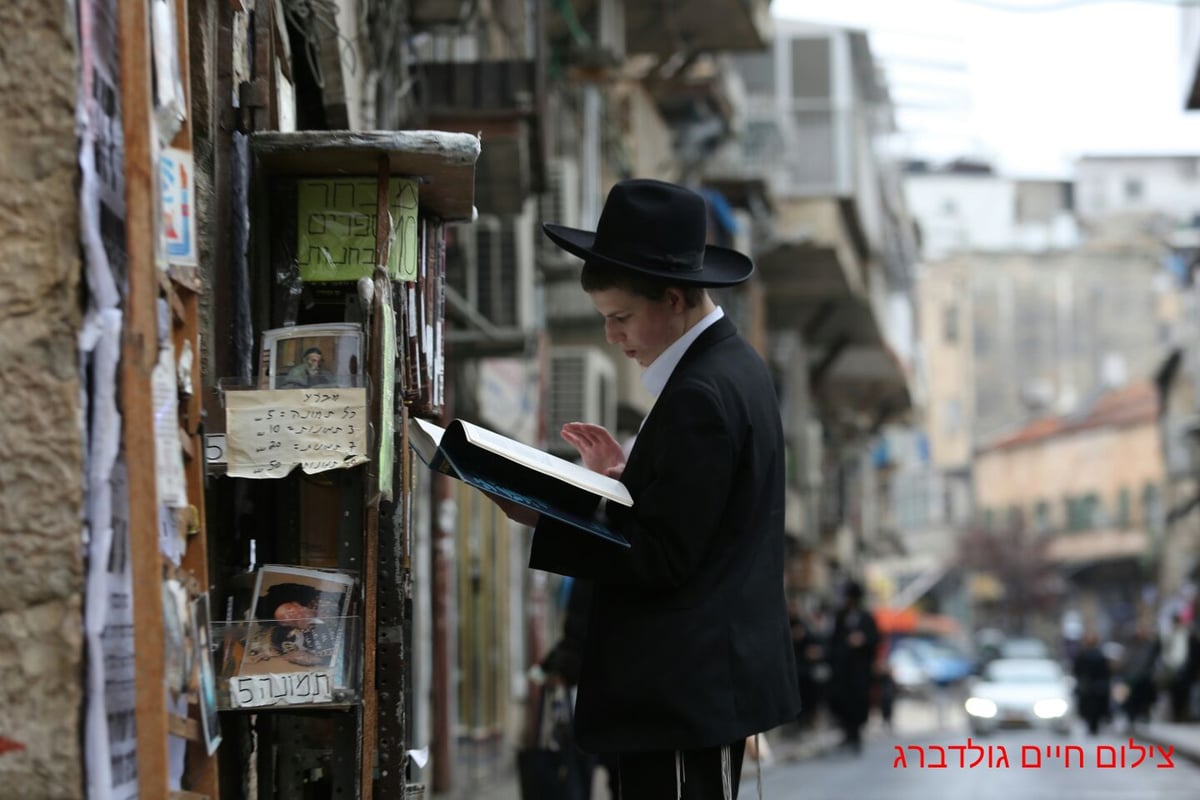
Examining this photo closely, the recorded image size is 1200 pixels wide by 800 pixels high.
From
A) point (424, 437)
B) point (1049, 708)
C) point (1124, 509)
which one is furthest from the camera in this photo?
point (1124, 509)

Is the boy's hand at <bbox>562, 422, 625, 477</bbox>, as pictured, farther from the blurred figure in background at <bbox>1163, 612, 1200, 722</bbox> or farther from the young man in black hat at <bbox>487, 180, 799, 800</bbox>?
the blurred figure in background at <bbox>1163, 612, 1200, 722</bbox>

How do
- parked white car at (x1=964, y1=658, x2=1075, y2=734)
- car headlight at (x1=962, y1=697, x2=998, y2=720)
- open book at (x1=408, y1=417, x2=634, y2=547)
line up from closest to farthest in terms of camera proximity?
open book at (x1=408, y1=417, x2=634, y2=547), car headlight at (x1=962, y1=697, x2=998, y2=720), parked white car at (x1=964, y1=658, x2=1075, y2=734)

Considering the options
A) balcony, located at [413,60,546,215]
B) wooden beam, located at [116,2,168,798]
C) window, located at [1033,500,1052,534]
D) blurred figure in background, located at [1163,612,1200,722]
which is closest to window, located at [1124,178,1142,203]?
window, located at [1033,500,1052,534]

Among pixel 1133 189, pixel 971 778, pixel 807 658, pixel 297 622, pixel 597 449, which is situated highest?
pixel 1133 189

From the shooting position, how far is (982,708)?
3291 cm

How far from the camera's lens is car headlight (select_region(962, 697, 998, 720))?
108 feet

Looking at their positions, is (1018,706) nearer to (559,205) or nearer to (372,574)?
(559,205)

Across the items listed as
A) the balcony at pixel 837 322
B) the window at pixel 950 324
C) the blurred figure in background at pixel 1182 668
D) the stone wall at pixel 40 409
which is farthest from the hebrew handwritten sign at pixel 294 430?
the window at pixel 950 324

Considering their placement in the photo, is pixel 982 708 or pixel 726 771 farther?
pixel 982 708

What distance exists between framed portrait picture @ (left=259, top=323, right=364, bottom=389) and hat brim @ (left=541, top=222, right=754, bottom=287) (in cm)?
56

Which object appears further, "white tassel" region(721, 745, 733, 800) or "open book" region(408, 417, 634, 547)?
"white tassel" region(721, 745, 733, 800)

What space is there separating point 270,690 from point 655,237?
1.32 metres

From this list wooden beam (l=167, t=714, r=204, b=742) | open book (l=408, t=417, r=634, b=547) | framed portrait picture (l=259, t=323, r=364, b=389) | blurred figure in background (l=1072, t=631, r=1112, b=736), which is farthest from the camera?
blurred figure in background (l=1072, t=631, r=1112, b=736)

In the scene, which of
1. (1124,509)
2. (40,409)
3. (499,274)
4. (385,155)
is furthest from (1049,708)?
(1124,509)
